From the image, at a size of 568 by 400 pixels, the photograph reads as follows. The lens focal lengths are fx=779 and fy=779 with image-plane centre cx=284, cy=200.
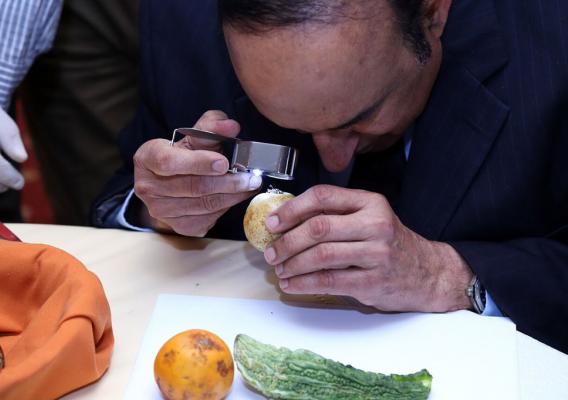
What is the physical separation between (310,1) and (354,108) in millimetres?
208

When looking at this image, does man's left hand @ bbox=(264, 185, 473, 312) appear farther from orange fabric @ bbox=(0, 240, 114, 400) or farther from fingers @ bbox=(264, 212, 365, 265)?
orange fabric @ bbox=(0, 240, 114, 400)

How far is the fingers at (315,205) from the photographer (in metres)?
1.25

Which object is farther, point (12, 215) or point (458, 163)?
point (12, 215)

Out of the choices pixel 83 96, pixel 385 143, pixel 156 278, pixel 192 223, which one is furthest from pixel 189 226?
pixel 83 96

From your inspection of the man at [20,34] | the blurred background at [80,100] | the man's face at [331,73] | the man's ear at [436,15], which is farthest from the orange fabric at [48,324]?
the blurred background at [80,100]

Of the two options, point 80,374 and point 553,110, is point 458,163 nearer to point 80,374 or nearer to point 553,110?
point 553,110

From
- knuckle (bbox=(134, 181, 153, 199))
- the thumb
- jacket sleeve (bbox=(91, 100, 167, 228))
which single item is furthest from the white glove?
knuckle (bbox=(134, 181, 153, 199))

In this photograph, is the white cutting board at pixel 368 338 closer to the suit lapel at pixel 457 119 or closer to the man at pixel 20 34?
the suit lapel at pixel 457 119

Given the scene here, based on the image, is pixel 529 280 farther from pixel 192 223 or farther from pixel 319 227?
pixel 192 223

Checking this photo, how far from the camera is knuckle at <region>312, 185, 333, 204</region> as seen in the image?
4.10 feet

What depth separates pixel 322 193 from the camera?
1249 mm

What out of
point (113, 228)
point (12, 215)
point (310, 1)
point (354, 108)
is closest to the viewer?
point (310, 1)

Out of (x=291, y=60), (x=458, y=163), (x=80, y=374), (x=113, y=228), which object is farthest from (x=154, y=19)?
(x=80, y=374)

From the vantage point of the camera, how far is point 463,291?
135cm
